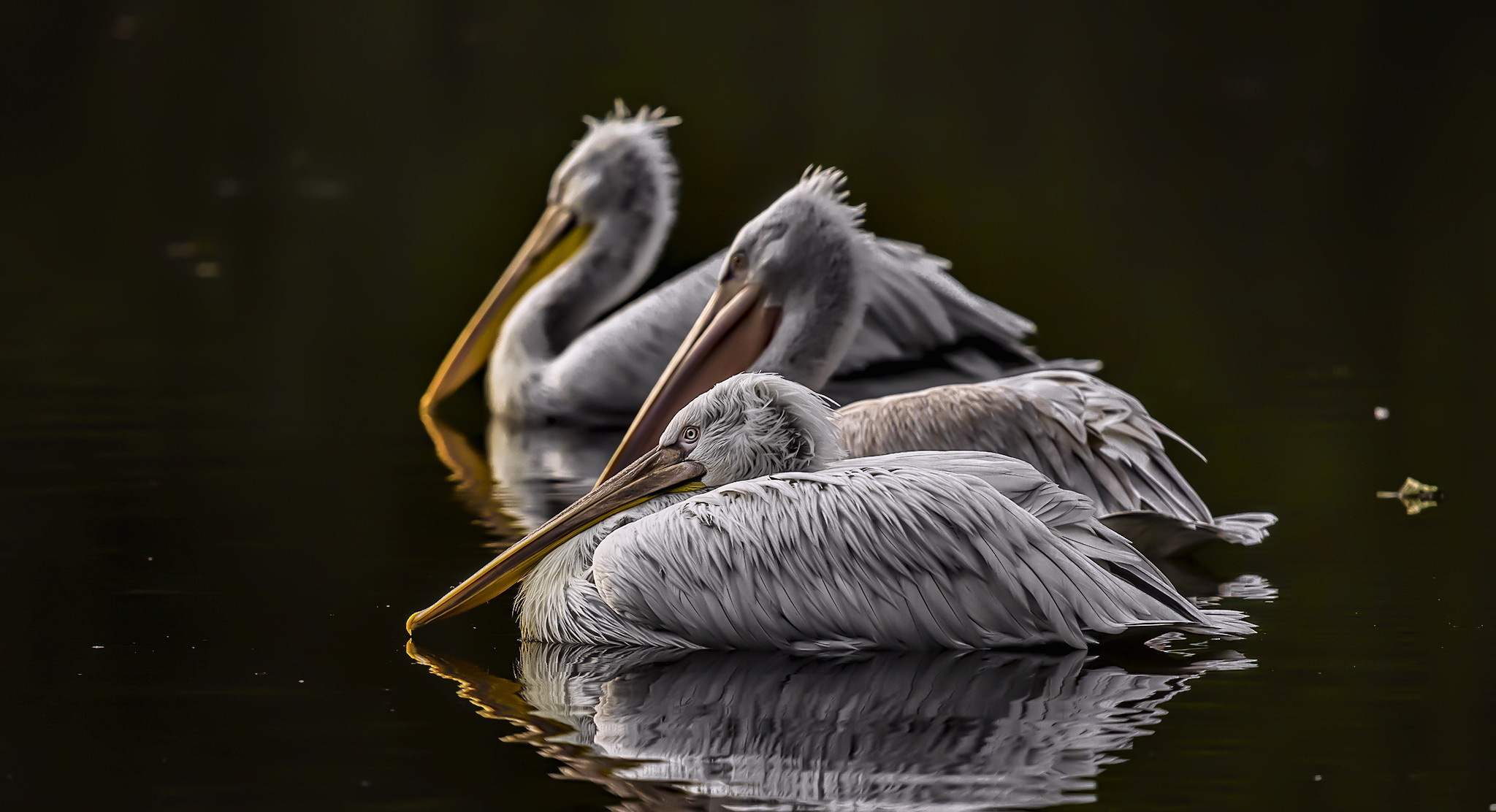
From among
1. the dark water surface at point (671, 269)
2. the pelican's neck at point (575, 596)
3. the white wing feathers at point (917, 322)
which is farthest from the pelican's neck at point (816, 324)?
the pelican's neck at point (575, 596)

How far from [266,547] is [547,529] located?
4.20ft

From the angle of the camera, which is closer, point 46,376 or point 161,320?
point 46,376

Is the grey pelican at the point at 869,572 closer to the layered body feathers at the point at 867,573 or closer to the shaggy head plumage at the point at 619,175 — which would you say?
the layered body feathers at the point at 867,573

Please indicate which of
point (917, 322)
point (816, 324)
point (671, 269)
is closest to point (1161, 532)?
point (816, 324)

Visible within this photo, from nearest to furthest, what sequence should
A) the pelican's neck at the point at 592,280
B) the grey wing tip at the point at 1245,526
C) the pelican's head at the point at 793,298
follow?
the grey wing tip at the point at 1245,526, the pelican's head at the point at 793,298, the pelican's neck at the point at 592,280

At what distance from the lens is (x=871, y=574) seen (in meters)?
4.37

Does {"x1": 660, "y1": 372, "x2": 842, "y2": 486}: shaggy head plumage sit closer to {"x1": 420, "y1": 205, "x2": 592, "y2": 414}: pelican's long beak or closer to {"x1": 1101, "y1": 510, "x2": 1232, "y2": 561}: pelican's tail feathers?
{"x1": 1101, "y1": 510, "x2": 1232, "y2": 561}: pelican's tail feathers

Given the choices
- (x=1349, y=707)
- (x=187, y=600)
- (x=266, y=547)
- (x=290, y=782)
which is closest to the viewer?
(x=290, y=782)

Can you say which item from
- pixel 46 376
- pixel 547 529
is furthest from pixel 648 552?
pixel 46 376

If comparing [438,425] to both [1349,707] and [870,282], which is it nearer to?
[870,282]

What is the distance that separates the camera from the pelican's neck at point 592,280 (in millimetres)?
8781

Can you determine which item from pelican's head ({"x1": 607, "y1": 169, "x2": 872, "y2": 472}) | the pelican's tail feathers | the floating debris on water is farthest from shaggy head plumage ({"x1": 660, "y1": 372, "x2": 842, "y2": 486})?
the floating debris on water

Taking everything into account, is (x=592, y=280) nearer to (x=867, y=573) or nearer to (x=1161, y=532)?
(x=1161, y=532)

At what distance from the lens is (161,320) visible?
10641mm
